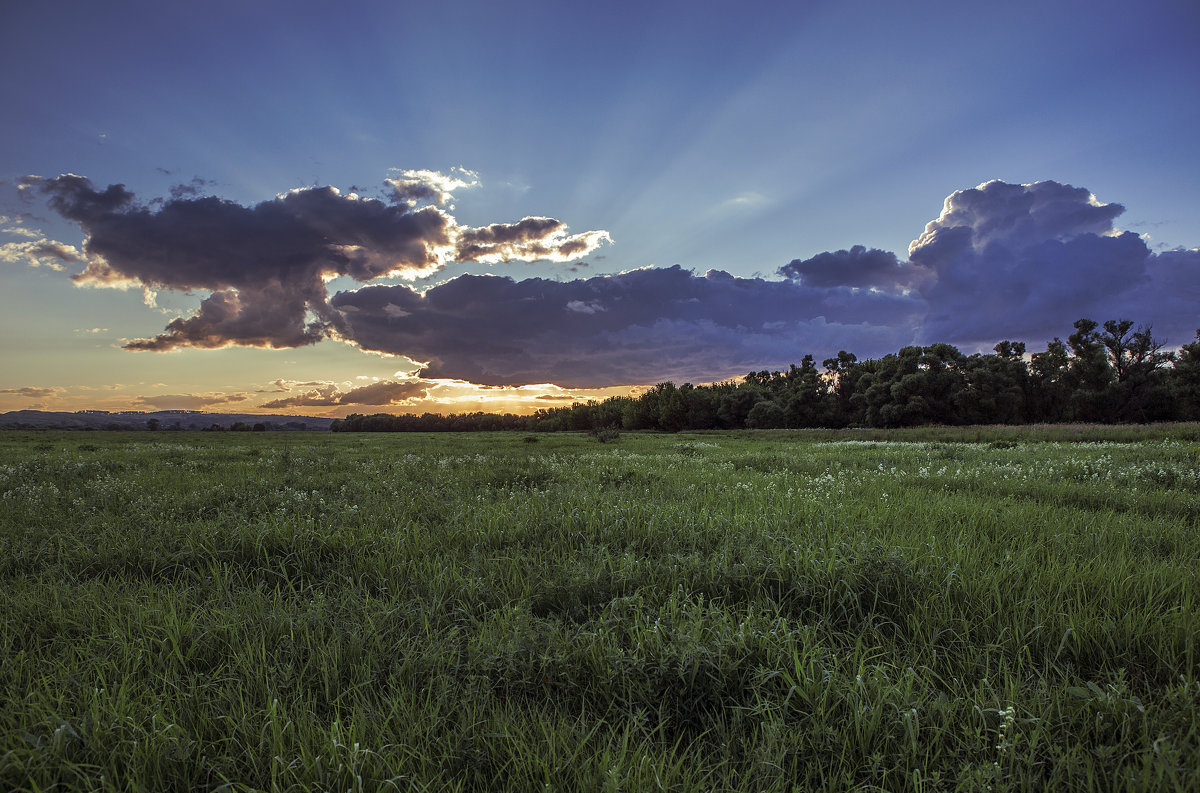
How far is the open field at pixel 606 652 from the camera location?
6.88ft

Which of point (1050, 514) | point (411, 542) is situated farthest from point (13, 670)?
point (1050, 514)

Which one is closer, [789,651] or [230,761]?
[230,761]

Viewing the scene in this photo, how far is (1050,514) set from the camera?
607 cm

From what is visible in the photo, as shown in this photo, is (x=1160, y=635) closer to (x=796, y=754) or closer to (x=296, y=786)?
(x=796, y=754)

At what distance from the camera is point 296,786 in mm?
1974

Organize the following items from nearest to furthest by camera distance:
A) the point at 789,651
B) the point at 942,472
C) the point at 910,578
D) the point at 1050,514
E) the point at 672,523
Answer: the point at 789,651 → the point at 910,578 → the point at 672,523 → the point at 1050,514 → the point at 942,472

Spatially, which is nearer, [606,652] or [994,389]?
[606,652]

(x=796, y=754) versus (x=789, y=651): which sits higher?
(x=789, y=651)

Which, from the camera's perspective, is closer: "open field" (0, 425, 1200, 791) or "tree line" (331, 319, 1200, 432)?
"open field" (0, 425, 1200, 791)

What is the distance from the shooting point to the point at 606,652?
277 cm

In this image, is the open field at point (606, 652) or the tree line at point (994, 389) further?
the tree line at point (994, 389)

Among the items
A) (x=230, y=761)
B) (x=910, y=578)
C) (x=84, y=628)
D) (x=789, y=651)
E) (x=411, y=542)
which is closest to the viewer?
(x=230, y=761)

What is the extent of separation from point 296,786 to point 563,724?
1113mm

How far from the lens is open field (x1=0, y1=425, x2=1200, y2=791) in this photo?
2.10 meters
